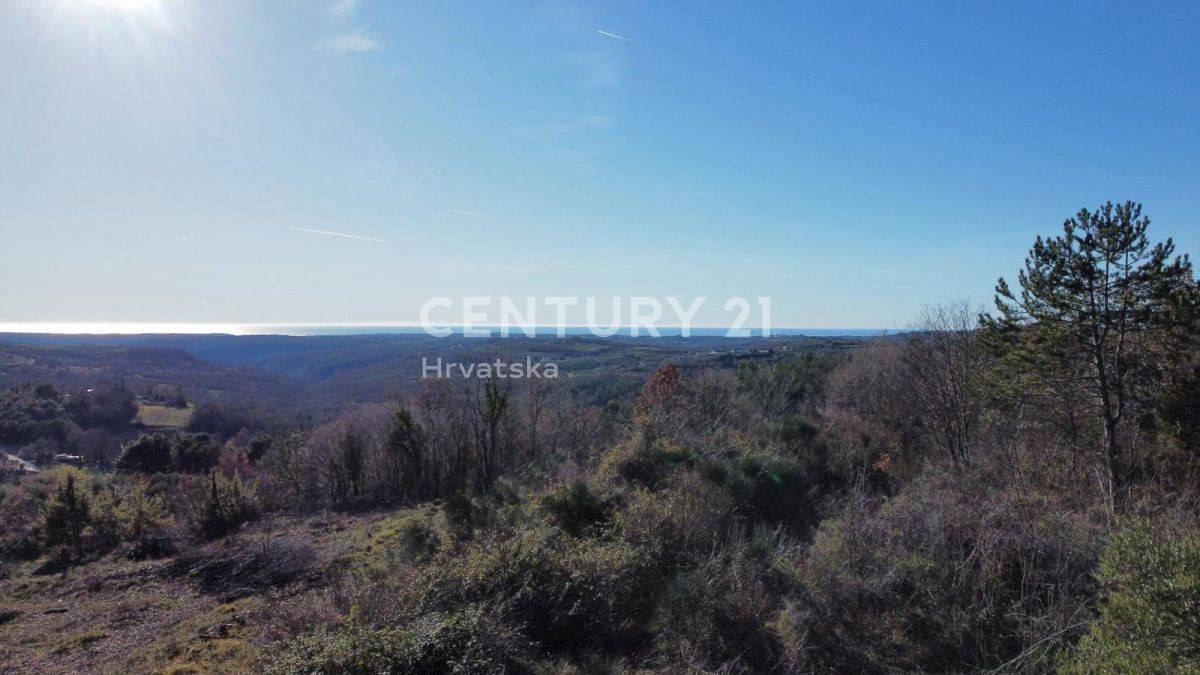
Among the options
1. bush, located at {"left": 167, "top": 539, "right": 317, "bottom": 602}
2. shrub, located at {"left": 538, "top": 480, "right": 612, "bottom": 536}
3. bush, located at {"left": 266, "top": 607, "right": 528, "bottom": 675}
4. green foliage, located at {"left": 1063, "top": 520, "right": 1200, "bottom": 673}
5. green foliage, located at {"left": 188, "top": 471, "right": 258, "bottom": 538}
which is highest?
green foliage, located at {"left": 1063, "top": 520, "right": 1200, "bottom": 673}

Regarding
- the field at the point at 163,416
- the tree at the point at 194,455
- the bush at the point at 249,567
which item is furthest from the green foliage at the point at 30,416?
the bush at the point at 249,567

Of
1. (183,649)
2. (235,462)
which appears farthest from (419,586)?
(235,462)

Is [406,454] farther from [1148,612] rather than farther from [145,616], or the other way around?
[1148,612]

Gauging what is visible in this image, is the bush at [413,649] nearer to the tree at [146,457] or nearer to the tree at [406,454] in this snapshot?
the tree at [406,454]

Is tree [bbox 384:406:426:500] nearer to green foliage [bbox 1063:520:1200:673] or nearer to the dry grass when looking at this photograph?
the dry grass

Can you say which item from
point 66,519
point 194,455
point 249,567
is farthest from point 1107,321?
point 194,455

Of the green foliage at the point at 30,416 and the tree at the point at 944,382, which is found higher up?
the tree at the point at 944,382

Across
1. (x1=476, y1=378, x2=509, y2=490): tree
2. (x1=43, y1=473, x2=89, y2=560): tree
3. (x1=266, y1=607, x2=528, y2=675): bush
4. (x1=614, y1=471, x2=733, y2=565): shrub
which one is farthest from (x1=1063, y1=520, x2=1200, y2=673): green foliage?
(x1=43, y1=473, x2=89, y2=560): tree
